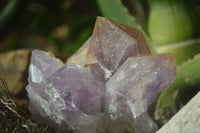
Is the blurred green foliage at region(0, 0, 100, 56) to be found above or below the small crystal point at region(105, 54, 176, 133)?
below

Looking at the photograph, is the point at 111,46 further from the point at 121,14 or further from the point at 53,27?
the point at 53,27

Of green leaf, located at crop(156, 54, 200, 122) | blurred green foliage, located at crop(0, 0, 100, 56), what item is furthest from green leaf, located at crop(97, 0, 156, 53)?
blurred green foliage, located at crop(0, 0, 100, 56)

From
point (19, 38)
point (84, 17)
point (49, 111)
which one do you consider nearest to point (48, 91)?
point (49, 111)

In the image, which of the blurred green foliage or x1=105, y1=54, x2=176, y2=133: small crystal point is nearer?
x1=105, y1=54, x2=176, y2=133: small crystal point

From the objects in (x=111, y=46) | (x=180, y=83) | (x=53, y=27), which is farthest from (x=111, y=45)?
(x=53, y=27)

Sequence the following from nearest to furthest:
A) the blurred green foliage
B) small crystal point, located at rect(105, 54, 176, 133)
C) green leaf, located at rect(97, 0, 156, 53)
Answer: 1. small crystal point, located at rect(105, 54, 176, 133)
2. green leaf, located at rect(97, 0, 156, 53)
3. the blurred green foliage

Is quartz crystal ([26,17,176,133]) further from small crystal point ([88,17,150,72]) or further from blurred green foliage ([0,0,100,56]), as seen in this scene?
blurred green foliage ([0,0,100,56])

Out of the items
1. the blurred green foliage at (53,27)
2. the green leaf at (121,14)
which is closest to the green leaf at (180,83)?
the green leaf at (121,14)

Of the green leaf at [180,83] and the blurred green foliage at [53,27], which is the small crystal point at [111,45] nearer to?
the green leaf at [180,83]

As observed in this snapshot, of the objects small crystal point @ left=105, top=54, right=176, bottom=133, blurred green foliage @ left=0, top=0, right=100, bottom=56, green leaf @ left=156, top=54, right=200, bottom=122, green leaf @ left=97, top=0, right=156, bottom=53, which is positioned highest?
green leaf @ left=97, top=0, right=156, bottom=53

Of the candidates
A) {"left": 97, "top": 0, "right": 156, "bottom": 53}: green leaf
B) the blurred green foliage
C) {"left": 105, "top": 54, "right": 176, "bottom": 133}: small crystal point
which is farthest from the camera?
the blurred green foliage
